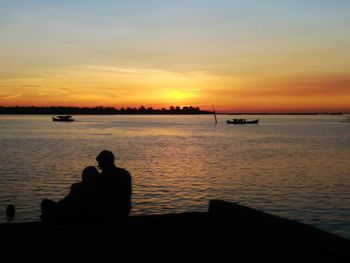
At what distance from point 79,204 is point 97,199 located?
34 centimetres

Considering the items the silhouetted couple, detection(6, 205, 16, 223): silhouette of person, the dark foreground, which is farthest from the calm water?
the silhouetted couple

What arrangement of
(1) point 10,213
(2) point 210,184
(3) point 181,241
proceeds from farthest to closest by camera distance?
(2) point 210,184
(1) point 10,213
(3) point 181,241

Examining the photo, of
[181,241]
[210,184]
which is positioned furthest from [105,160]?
[210,184]

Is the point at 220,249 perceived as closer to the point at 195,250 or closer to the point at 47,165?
the point at 195,250

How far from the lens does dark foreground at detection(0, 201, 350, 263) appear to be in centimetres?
686

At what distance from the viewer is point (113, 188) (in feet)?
29.0

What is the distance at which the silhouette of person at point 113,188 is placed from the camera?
8.71 metres

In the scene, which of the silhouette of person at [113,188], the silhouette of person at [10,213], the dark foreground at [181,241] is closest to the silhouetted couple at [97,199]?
the silhouette of person at [113,188]

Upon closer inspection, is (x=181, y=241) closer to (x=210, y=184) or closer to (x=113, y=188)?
(x=113, y=188)

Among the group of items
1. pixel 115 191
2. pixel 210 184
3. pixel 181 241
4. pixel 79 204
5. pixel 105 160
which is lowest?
pixel 210 184

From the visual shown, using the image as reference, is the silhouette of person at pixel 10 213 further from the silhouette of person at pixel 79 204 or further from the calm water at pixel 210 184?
the silhouette of person at pixel 79 204

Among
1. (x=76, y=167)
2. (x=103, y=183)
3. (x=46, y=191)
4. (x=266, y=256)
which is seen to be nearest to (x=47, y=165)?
(x=76, y=167)

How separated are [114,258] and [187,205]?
526 inches

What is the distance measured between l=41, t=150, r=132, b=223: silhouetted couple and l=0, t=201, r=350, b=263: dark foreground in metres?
0.19
